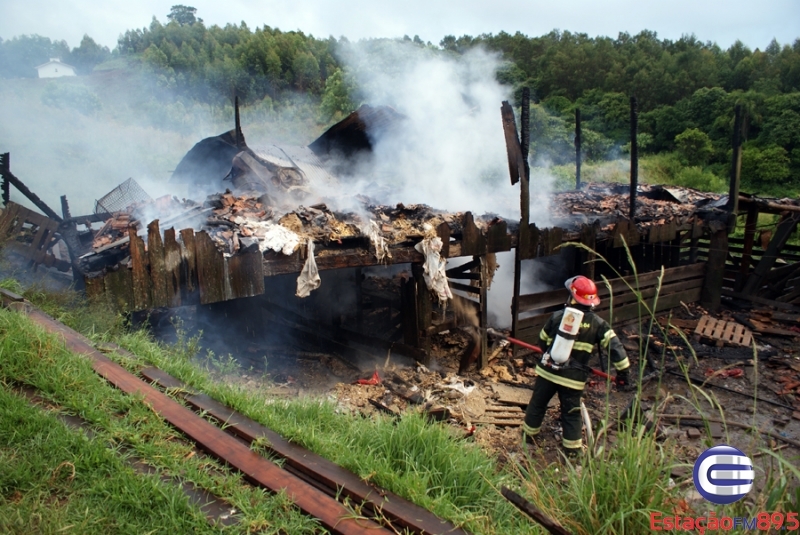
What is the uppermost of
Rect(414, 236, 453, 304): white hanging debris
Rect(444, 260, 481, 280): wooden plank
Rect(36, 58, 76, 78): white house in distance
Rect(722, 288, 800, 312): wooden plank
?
Rect(36, 58, 76, 78): white house in distance

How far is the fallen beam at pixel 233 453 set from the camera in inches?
92.0

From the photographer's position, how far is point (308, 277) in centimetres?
642

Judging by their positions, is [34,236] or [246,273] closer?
[246,273]

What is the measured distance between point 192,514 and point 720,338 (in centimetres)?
1060

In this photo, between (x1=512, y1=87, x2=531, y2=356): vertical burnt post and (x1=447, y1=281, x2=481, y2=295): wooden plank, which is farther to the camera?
(x1=447, y1=281, x2=481, y2=295): wooden plank

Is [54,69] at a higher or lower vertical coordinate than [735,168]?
higher

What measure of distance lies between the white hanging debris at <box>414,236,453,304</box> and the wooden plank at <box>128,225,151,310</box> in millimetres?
3599

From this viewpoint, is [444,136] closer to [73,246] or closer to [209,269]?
[209,269]

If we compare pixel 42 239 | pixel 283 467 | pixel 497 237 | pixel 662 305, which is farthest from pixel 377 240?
pixel 662 305

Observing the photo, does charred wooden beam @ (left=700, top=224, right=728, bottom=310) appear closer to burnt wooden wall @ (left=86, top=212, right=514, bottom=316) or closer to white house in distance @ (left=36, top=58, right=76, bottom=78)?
burnt wooden wall @ (left=86, top=212, right=514, bottom=316)

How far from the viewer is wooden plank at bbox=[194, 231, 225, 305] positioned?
5789mm

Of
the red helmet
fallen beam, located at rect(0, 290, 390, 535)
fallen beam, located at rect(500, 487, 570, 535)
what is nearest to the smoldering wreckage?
the red helmet

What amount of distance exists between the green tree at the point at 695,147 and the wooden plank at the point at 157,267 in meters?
28.8

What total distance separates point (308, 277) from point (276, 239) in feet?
2.09
